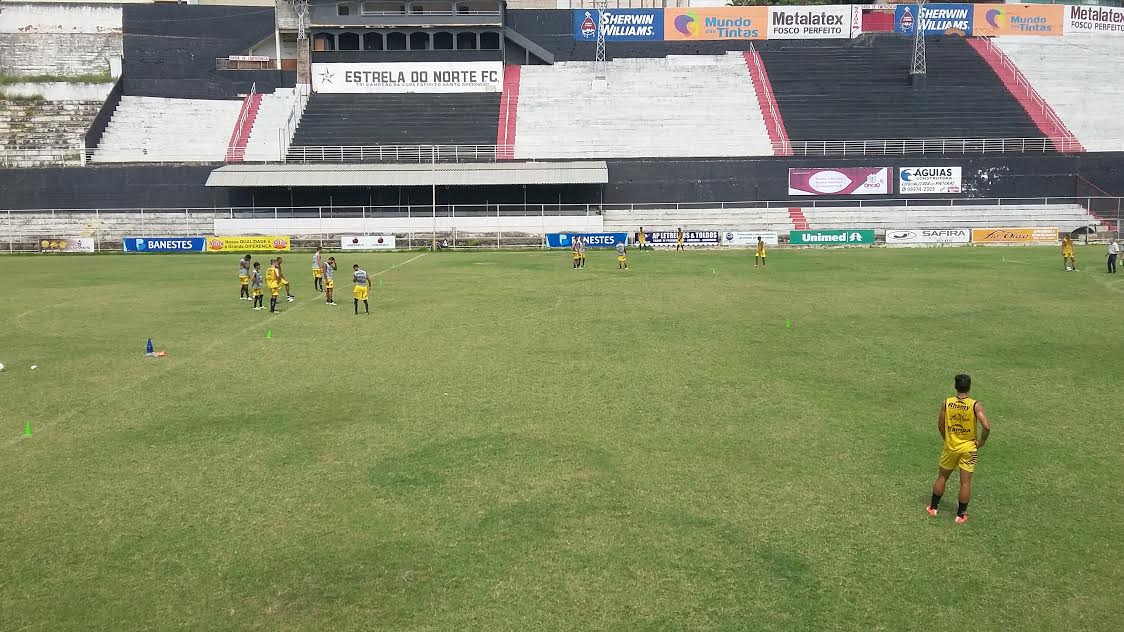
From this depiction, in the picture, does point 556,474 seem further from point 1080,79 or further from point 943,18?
point 943,18

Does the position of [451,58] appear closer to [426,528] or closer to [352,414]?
[352,414]

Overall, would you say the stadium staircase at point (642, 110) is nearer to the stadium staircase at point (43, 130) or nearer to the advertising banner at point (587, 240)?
the advertising banner at point (587, 240)

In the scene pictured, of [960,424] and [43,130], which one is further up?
[43,130]

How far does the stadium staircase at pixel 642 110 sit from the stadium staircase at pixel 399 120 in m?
3.02

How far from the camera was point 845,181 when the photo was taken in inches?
2206

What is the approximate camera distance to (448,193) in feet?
183

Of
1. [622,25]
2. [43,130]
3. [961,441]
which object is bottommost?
[961,441]

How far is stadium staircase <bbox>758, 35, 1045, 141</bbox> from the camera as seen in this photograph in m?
59.0

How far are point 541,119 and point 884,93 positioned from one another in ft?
83.3

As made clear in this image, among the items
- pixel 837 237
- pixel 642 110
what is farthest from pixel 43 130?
pixel 837 237

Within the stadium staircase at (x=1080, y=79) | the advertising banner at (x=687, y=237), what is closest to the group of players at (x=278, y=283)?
the advertising banner at (x=687, y=237)

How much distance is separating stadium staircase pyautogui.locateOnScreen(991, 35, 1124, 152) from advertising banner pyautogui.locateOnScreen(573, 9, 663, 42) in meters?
27.4

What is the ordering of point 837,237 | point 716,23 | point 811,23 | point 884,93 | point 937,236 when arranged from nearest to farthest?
point 937,236, point 837,237, point 884,93, point 716,23, point 811,23

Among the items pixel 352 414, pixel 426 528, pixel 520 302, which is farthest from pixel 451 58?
pixel 426 528
